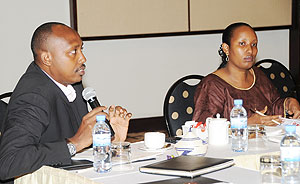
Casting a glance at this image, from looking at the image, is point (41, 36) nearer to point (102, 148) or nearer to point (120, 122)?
point (120, 122)

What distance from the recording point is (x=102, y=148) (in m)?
2.67

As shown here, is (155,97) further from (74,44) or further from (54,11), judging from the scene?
(74,44)

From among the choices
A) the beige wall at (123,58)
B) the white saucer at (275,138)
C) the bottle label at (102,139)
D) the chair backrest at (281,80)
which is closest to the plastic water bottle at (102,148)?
the bottle label at (102,139)

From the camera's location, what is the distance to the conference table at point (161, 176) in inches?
95.9

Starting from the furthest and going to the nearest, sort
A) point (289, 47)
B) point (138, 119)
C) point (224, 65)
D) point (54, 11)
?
point (289, 47) → point (138, 119) → point (54, 11) → point (224, 65)

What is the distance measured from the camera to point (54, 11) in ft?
21.0

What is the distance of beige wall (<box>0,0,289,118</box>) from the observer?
625cm

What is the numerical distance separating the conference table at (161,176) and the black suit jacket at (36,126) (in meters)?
0.09

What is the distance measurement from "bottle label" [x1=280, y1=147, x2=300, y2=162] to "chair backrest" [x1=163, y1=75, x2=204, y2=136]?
1738 mm

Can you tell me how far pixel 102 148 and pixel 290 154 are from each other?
0.85 m

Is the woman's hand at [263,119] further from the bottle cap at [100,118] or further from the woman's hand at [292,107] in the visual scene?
the bottle cap at [100,118]

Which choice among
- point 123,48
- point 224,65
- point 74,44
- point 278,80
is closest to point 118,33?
point 123,48

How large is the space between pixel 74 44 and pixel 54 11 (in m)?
3.43

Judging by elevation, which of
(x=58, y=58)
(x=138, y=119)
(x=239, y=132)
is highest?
(x=58, y=58)
